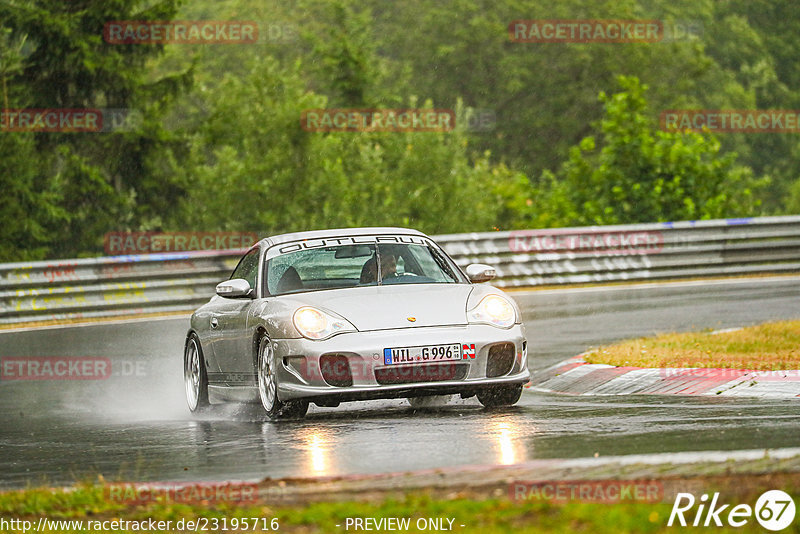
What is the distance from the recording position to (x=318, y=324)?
9.85 meters

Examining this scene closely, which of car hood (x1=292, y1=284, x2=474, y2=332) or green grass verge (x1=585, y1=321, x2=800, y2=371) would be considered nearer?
car hood (x1=292, y1=284, x2=474, y2=332)

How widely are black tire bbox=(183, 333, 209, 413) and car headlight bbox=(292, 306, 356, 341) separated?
2165 mm

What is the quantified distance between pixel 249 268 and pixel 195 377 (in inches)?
43.7

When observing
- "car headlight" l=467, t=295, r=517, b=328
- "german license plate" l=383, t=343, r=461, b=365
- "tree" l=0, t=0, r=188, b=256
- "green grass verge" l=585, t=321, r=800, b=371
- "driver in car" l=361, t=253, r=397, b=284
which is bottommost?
"green grass verge" l=585, t=321, r=800, b=371

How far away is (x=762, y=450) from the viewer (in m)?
6.82

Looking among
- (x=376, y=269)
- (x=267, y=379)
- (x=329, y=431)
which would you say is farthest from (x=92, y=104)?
(x=329, y=431)

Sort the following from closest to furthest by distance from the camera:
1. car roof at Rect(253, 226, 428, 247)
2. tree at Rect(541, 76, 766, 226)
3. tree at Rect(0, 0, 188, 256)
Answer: car roof at Rect(253, 226, 428, 247) < tree at Rect(541, 76, 766, 226) < tree at Rect(0, 0, 188, 256)

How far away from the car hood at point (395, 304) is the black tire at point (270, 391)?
442 millimetres

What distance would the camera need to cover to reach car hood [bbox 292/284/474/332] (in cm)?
981

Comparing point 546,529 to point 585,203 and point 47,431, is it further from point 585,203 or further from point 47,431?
point 585,203

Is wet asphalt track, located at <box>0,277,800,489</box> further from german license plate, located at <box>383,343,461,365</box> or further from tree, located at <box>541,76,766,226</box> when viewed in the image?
tree, located at <box>541,76,766,226</box>

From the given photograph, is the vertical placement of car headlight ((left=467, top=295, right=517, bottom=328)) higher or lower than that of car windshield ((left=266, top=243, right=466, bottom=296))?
lower

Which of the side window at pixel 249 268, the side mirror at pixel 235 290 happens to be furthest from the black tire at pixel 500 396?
the side window at pixel 249 268

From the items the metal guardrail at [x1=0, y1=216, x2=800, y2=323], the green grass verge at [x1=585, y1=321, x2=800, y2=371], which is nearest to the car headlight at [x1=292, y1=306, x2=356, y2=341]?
the green grass verge at [x1=585, y1=321, x2=800, y2=371]
